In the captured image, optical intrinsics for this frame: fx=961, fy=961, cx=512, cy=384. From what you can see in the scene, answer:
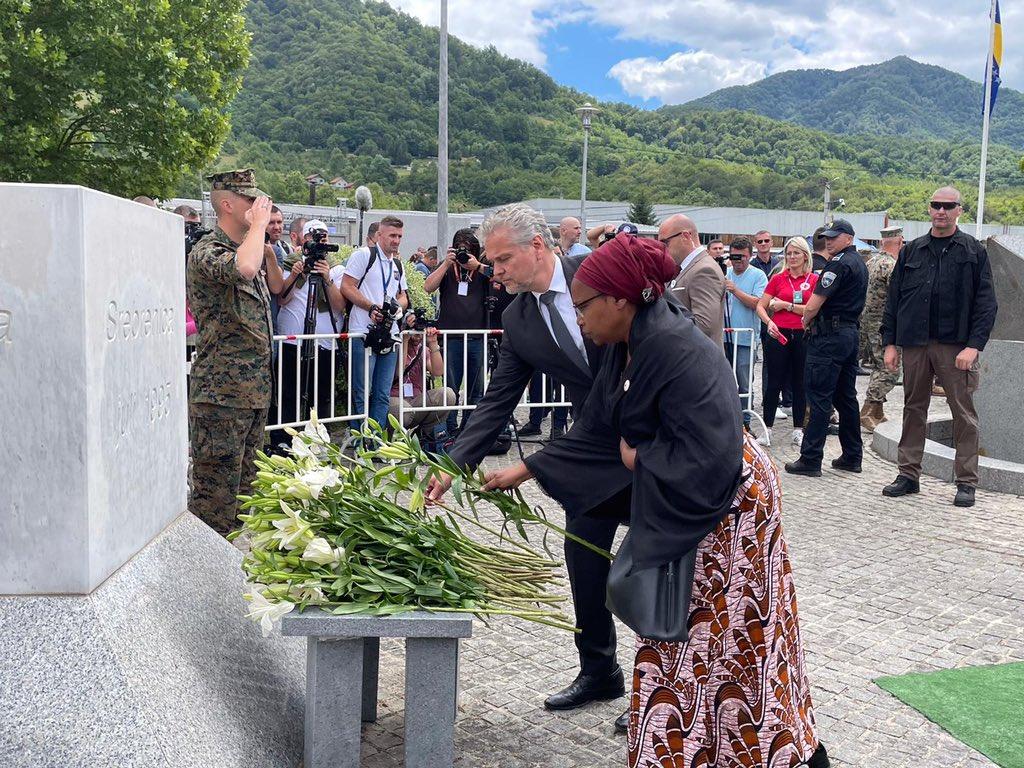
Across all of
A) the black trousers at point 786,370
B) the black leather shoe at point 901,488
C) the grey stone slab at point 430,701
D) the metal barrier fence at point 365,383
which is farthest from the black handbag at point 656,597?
the black trousers at point 786,370

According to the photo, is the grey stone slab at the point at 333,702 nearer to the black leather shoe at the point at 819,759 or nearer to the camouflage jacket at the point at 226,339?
the black leather shoe at the point at 819,759

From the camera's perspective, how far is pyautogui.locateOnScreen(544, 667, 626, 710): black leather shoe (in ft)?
13.1

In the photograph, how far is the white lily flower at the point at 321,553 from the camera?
9.68 feet

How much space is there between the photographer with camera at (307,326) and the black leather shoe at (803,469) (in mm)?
4410

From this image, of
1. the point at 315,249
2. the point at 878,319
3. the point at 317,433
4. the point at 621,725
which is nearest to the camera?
the point at 317,433

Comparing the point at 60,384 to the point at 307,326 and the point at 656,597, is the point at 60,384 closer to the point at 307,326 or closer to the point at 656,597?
the point at 656,597

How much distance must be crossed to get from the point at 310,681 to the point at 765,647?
1.46 m

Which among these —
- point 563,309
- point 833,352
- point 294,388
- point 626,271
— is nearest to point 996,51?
point 833,352

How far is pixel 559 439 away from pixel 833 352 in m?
6.39

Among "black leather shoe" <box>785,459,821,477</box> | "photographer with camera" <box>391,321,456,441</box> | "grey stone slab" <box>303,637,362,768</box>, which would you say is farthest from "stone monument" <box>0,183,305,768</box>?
"black leather shoe" <box>785,459,821,477</box>

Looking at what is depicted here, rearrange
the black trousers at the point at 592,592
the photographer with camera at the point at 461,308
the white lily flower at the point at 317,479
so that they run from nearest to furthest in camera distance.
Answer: the white lily flower at the point at 317,479 < the black trousers at the point at 592,592 < the photographer with camera at the point at 461,308

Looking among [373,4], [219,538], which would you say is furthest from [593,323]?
[373,4]

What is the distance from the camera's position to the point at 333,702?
3111 mm

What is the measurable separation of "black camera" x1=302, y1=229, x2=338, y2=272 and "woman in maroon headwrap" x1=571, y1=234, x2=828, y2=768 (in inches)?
218
